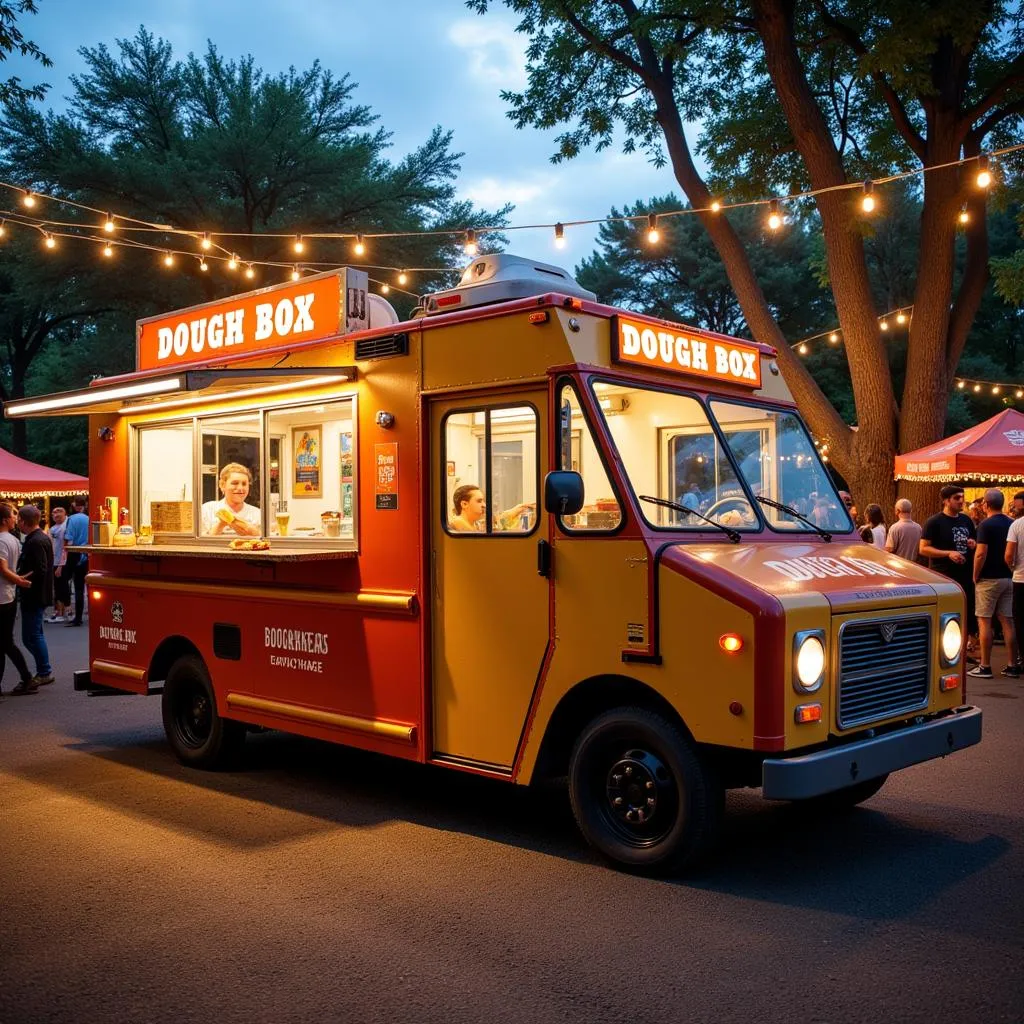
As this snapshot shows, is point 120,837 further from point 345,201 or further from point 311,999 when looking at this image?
point 345,201

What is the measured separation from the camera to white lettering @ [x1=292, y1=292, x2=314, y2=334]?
24.2 feet

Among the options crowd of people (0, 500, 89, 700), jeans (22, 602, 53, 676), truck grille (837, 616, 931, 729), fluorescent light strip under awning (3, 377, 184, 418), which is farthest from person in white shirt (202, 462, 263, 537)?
jeans (22, 602, 53, 676)

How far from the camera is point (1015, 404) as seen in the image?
3816 centimetres

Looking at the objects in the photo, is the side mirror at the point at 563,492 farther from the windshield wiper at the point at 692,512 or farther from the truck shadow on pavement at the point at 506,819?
the truck shadow on pavement at the point at 506,819

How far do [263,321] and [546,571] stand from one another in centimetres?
339

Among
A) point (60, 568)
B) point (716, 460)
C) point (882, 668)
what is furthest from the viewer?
point (60, 568)

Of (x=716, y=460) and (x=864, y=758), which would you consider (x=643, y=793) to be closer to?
(x=864, y=758)

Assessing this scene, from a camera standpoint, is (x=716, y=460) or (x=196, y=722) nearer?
(x=716, y=460)

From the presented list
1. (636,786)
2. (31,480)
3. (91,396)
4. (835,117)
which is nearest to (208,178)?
(31,480)

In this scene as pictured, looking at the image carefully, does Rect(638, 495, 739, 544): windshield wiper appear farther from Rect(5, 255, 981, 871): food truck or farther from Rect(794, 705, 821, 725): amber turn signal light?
Rect(794, 705, 821, 725): amber turn signal light

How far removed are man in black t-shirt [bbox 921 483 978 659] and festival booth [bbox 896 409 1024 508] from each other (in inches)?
100

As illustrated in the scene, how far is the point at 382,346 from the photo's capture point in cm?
652

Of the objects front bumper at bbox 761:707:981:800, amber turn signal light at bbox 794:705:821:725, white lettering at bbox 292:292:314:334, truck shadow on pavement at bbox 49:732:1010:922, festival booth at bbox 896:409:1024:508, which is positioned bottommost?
truck shadow on pavement at bbox 49:732:1010:922

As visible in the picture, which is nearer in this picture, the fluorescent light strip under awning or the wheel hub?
the wheel hub
